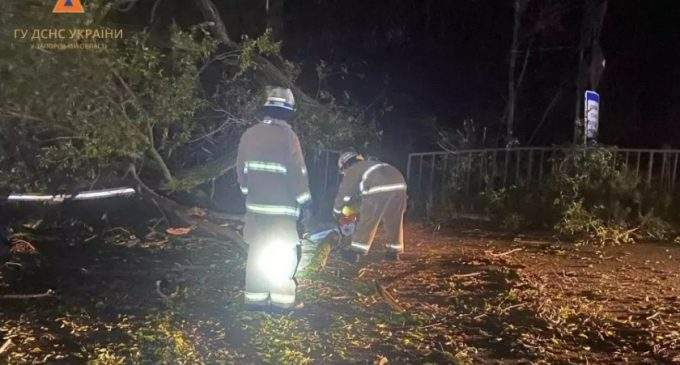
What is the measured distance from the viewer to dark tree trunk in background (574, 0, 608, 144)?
11.0 metres

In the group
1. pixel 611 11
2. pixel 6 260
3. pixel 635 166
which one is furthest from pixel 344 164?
pixel 611 11

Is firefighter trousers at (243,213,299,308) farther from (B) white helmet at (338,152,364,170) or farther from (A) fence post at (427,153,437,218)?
(A) fence post at (427,153,437,218)

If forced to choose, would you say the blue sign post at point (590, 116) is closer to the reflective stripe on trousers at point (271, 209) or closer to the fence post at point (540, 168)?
the fence post at point (540, 168)

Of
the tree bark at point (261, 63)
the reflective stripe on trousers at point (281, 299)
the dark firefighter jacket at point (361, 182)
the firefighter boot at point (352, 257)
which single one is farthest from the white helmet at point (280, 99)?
the tree bark at point (261, 63)

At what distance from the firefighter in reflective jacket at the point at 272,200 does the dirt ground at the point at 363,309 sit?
236 millimetres

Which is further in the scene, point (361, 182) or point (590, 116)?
point (590, 116)

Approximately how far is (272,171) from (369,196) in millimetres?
1855

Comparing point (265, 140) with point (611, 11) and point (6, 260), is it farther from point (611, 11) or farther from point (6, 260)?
point (611, 11)

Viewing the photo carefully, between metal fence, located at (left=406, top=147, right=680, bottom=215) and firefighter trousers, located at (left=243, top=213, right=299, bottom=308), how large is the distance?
197 inches

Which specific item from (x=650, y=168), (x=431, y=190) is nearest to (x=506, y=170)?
(x=431, y=190)

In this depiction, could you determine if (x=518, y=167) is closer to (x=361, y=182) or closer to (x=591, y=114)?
(x=591, y=114)

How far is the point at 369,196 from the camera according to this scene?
6469mm

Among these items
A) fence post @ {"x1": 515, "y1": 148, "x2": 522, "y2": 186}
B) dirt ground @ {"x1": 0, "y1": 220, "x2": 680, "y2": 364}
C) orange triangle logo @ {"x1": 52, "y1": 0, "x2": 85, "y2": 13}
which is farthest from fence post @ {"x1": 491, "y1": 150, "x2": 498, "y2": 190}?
orange triangle logo @ {"x1": 52, "y1": 0, "x2": 85, "y2": 13}

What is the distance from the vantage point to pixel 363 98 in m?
14.7
